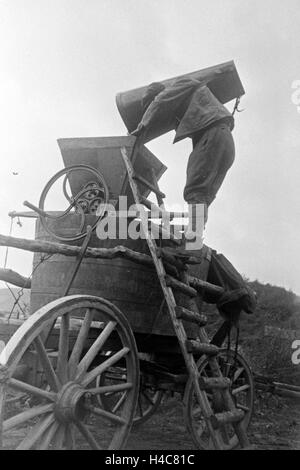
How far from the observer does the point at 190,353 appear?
12.2ft

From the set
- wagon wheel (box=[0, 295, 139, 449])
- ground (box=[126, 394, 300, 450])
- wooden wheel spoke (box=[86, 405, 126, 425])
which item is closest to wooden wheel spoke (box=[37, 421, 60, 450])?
wagon wheel (box=[0, 295, 139, 449])

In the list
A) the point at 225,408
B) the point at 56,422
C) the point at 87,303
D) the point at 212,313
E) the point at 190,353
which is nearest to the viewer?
the point at 56,422

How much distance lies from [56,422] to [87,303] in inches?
30.6

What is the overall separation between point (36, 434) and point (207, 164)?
331 cm

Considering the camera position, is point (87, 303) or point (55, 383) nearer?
point (55, 383)

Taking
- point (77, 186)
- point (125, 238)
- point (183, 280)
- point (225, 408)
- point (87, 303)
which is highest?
point (77, 186)

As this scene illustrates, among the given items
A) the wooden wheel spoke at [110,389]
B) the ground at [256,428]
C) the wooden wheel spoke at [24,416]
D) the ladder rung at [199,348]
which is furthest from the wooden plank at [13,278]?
the ground at [256,428]

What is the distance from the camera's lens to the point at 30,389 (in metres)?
2.79

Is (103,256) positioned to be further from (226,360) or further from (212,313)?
(212,313)

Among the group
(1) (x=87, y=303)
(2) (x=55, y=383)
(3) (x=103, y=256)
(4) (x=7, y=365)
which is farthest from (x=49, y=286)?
(4) (x=7, y=365)

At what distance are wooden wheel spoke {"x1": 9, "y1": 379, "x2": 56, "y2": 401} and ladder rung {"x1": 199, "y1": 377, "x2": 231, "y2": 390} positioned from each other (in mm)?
1256

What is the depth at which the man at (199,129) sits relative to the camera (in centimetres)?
508

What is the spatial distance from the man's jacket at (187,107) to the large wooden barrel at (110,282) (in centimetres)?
151

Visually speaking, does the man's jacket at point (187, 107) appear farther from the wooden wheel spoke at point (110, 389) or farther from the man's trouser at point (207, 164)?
the wooden wheel spoke at point (110, 389)
